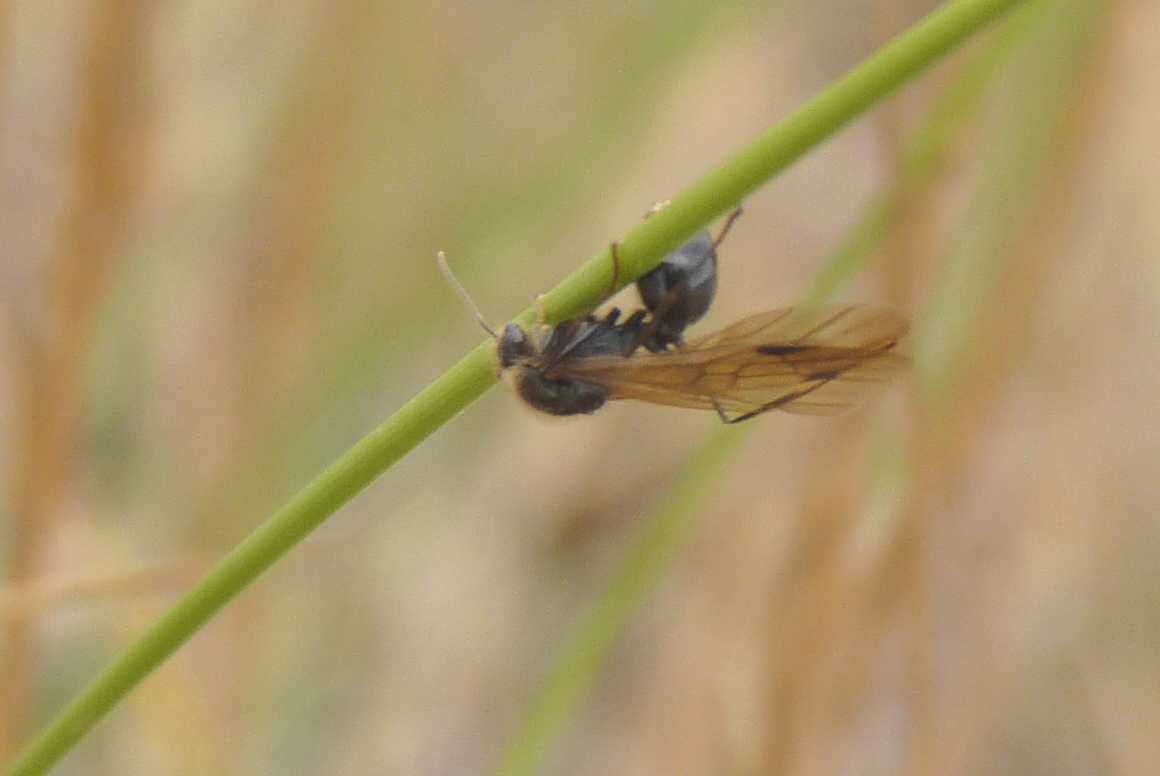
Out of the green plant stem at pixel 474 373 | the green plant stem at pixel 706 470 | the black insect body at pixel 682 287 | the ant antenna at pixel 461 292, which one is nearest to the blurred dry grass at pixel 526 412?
the green plant stem at pixel 706 470

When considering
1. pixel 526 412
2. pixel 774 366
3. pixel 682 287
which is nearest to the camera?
pixel 774 366

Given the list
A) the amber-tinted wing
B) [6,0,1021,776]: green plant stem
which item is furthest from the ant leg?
[6,0,1021,776]: green plant stem

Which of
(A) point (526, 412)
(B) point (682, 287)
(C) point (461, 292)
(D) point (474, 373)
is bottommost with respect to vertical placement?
(D) point (474, 373)

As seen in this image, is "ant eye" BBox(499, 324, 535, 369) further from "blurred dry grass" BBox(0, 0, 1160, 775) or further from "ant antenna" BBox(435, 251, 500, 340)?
"blurred dry grass" BBox(0, 0, 1160, 775)

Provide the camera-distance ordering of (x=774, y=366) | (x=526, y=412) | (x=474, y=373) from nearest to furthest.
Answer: (x=474, y=373) < (x=774, y=366) < (x=526, y=412)

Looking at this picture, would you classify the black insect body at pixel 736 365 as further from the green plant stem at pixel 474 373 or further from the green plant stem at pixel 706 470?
the green plant stem at pixel 474 373

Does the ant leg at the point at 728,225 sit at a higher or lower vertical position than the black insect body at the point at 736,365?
higher

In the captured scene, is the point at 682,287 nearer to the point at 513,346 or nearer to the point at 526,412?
the point at 513,346

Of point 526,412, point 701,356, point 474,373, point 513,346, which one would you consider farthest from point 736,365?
point 526,412
